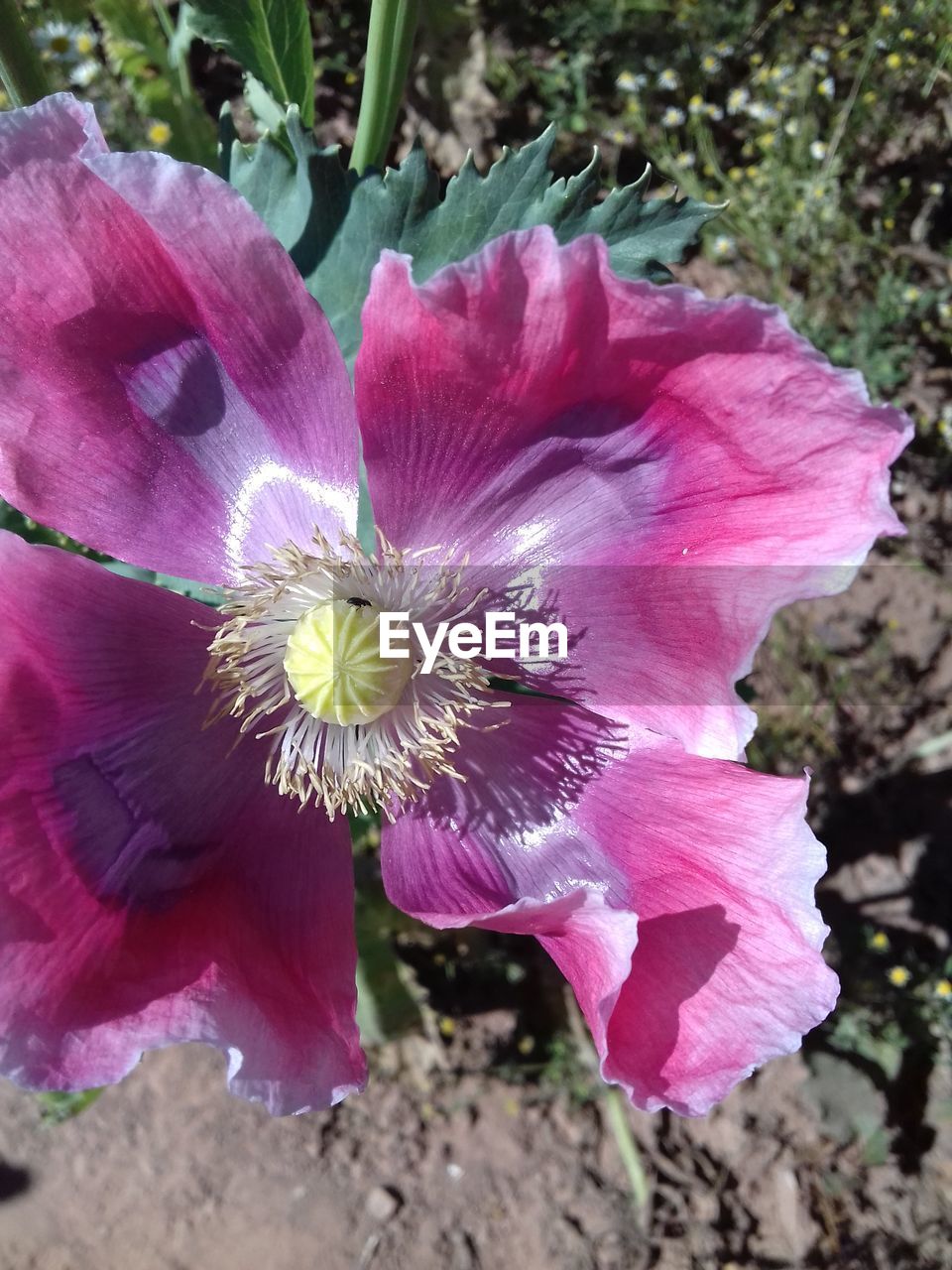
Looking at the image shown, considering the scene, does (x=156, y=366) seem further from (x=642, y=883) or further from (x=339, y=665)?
(x=642, y=883)

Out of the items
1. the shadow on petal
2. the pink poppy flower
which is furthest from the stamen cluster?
the shadow on petal

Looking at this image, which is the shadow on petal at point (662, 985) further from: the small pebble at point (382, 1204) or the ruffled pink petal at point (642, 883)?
the small pebble at point (382, 1204)

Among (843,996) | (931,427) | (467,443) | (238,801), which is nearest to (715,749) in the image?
(467,443)

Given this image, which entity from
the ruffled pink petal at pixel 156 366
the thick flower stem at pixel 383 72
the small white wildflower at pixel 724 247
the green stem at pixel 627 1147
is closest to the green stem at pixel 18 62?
the ruffled pink petal at pixel 156 366

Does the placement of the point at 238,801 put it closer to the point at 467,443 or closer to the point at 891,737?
the point at 467,443

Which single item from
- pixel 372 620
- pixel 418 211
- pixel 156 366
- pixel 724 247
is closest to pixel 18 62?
pixel 156 366
